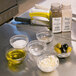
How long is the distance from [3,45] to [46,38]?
0.28 meters

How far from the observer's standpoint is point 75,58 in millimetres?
939

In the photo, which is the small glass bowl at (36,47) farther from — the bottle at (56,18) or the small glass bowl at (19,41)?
the bottle at (56,18)

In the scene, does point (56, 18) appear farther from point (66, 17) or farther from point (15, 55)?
point (15, 55)

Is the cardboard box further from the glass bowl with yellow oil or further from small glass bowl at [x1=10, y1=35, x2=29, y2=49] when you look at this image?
the glass bowl with yellow oil

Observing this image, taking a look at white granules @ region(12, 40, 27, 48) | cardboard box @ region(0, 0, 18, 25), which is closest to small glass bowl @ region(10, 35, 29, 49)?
white granules @ region(12, 40, 27, 48)

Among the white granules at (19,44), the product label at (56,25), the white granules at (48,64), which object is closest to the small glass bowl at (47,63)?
the white granules at (48,64)

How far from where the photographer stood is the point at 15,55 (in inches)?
36.7

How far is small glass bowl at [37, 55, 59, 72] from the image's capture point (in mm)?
829

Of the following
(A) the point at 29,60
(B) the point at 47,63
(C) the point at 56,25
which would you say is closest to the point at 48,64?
(B) the point at 47,63

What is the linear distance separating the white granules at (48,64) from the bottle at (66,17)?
1.12 ft

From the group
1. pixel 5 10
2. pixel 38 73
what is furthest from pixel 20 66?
pixel 5 10

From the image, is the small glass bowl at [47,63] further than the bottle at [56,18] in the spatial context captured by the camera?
No

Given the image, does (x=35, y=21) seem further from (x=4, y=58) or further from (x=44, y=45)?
(x=4, y=58)

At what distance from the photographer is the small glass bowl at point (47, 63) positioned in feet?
2.72
